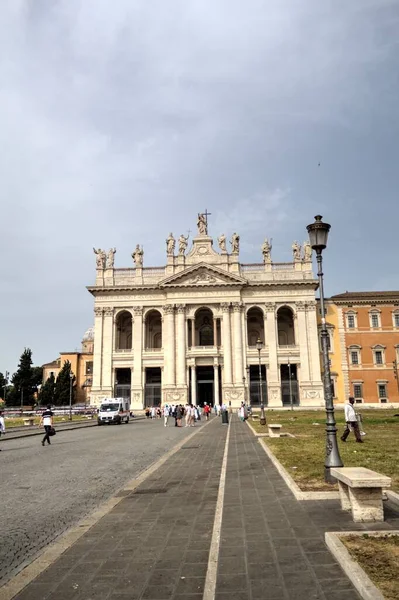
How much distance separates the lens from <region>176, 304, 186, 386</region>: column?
60.5 metres

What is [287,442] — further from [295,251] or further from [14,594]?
[295,251]

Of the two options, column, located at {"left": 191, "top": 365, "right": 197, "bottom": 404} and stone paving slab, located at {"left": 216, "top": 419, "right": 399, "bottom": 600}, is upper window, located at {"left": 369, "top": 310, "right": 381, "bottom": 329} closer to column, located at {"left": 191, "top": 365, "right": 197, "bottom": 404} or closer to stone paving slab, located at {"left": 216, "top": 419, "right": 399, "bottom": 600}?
column, located at {"left": 191, "top": 365, "right": 197, "bottom": 404}

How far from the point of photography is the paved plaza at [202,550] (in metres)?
4.51

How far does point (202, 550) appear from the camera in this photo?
572cm

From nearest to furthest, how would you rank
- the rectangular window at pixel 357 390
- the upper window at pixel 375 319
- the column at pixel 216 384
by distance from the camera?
the column at pixel 216 384
the rectangular window at pixel 357 390
the upper window at pixel 375 319

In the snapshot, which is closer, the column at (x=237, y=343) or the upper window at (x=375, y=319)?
the column at (x=237, y=343)

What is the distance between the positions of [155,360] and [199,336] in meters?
8.01

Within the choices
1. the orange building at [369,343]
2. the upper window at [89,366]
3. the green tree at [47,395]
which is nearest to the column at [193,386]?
the orange building at [369,343]

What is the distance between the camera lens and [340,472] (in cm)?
711

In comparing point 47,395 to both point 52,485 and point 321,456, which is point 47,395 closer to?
point 52,485

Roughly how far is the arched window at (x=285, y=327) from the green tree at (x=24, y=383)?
138ft

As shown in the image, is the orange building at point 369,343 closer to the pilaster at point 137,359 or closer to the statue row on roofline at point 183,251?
the statue row on roofline at point 183,251

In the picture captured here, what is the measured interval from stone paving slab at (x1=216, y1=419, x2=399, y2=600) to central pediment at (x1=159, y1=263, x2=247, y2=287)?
52955 mm

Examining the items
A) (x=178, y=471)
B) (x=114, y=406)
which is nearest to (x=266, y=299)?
(x=114, y=406)
